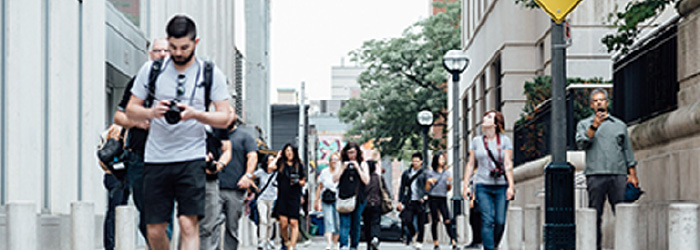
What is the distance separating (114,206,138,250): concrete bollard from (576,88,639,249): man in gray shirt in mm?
5228

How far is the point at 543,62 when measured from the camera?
25562mm

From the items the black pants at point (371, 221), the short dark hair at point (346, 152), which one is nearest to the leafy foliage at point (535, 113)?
the black pants at point (371, 221)

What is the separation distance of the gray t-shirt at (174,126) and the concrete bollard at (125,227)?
232cm

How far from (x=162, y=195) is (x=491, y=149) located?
597cm

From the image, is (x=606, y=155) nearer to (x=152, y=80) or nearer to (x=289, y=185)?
(x=289, y=185)

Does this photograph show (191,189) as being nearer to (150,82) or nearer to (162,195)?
(162,195)

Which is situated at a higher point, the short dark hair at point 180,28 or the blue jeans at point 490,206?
the short dark hair at point 180,28

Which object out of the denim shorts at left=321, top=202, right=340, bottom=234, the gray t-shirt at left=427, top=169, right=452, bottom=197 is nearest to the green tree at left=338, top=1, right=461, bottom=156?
the gray t-shirt at left=427, top=169, right=452, bottom=197

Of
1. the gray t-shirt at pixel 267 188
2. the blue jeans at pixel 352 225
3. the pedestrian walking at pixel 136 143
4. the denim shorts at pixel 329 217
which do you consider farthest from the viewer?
the gray t-shirt at pixel 267 188

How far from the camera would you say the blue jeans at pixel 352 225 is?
16438 millimetres

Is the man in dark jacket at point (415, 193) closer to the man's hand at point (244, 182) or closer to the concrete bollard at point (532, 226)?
the concrete bollard at point (532, 226)

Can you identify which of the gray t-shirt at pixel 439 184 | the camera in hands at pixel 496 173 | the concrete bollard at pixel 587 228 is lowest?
the concrete bollard at pixel 587 228

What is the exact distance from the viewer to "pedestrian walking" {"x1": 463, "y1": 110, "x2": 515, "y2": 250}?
12.4m

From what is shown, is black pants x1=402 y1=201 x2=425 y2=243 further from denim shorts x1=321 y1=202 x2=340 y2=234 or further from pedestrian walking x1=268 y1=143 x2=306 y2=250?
pedestrian walking x1=268 y1=143 x2=306 y2=250
